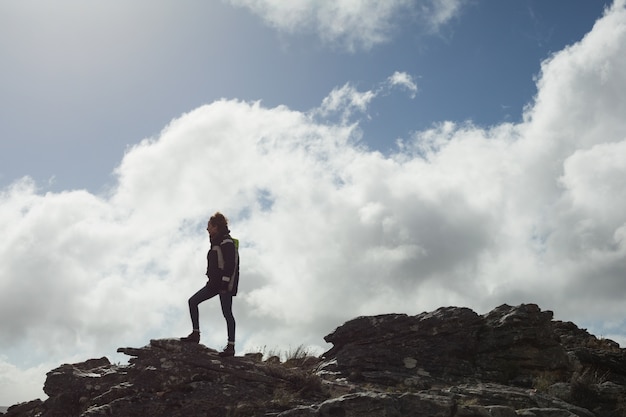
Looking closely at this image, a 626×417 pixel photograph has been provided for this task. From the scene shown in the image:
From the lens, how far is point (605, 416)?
44.8 ft

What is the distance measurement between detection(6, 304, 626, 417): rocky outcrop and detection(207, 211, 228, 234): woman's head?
3207 mm

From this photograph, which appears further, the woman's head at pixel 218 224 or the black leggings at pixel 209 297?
the woman's head at pixel 218 224

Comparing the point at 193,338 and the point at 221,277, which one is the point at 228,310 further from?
the point at 193,338

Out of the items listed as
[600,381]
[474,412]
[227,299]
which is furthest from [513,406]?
[227,299]

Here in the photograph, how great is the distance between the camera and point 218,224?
14.4 metres

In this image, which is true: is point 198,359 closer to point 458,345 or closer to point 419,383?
point 419,383

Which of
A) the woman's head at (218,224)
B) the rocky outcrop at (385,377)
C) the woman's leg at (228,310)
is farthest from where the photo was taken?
the woman's head at (218,224)

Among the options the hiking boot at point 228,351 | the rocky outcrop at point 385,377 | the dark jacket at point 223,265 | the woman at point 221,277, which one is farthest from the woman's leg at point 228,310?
the rocky outcrop at point 385,377

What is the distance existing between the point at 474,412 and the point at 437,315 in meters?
6.30

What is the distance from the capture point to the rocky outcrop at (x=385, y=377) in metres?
12.1

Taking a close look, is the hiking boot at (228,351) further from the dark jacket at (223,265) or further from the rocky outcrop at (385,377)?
the dark jacket at (223,265)

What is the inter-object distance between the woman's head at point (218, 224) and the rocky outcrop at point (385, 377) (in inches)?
126

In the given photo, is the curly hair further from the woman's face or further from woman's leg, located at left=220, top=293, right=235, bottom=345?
woman's leg, located at left=220, top=293, right=235, bottom=345

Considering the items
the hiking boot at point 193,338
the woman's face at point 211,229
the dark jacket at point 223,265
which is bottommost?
the hiking boot at point 193,338
